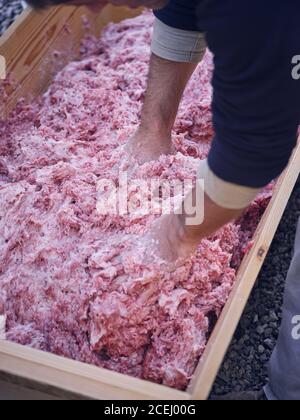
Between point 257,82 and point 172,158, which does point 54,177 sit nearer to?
point 172,158

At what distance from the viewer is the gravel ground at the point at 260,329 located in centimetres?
216

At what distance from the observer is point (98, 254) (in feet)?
5.86

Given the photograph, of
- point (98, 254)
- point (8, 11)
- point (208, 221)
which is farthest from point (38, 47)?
point (208, 221)

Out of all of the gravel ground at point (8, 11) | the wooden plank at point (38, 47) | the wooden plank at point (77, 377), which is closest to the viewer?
the wooden plank at point (77, 377)

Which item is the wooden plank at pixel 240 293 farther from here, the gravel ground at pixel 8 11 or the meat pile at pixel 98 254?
the gravel ground at pixel 8 11

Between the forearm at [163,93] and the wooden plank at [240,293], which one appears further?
the forearm at [163,93]

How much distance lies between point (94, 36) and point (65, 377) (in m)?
1.98

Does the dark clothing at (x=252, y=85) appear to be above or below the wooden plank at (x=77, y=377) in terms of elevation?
above

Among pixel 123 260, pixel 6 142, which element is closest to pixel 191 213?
pixel 123 260

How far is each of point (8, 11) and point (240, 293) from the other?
2258 millimetres

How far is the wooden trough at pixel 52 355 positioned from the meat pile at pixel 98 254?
0.11m

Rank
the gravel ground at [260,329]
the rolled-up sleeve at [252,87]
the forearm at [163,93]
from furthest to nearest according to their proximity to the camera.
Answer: the gravel ground at [260,329]
the forearm at [163,93]
the rolled-up sleeve at [252,87]

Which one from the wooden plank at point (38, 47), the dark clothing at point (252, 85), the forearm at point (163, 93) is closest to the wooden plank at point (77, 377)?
the dark clothing at point (252, 85)

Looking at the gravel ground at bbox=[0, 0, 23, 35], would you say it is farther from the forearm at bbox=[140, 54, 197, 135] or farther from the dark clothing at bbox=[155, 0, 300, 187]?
the dark clothing at bbox=[155, 0, 300, 187]
